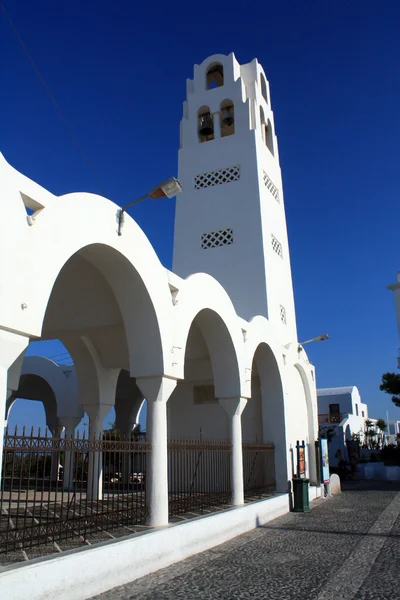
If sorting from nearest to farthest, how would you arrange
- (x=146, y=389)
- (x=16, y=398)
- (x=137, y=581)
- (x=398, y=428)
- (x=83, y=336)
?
(x=137, y=581) → (x=146, y=389) → (x=83, y=336) → (x=16, y=398) → (x=398, y=428)

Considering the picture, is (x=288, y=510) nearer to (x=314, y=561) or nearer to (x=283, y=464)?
(x=283, y=464)

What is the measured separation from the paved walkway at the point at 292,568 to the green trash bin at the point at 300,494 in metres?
1.74

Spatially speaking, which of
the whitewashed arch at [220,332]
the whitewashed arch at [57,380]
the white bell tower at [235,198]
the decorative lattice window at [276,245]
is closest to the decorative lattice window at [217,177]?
the white bell tower at [235,198]

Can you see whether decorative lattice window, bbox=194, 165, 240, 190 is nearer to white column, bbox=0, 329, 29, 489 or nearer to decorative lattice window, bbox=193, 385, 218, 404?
decorative lattice window, bbox=193, 385, 218, 404

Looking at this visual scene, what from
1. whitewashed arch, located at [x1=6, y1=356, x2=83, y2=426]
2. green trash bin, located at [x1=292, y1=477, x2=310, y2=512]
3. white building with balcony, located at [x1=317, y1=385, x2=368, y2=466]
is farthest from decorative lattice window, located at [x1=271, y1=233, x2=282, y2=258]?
white building with balcony, located at [x1=317, y1=385, x2=368, y2=466]

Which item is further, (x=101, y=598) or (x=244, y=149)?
(x=244, y=149)

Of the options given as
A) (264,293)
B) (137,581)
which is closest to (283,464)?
(264,293)

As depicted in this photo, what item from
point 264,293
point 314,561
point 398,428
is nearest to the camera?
point 314,561

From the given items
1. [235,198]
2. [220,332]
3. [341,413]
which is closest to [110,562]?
[220,332]

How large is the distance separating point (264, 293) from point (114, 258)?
8.10m

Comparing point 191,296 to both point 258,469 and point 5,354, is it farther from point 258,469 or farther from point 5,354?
point 258,469

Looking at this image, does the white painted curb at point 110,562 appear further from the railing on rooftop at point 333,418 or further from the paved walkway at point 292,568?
the railing on rooftop at point 333,418

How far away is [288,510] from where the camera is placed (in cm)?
1273

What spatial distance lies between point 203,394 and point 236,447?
14.5ft
